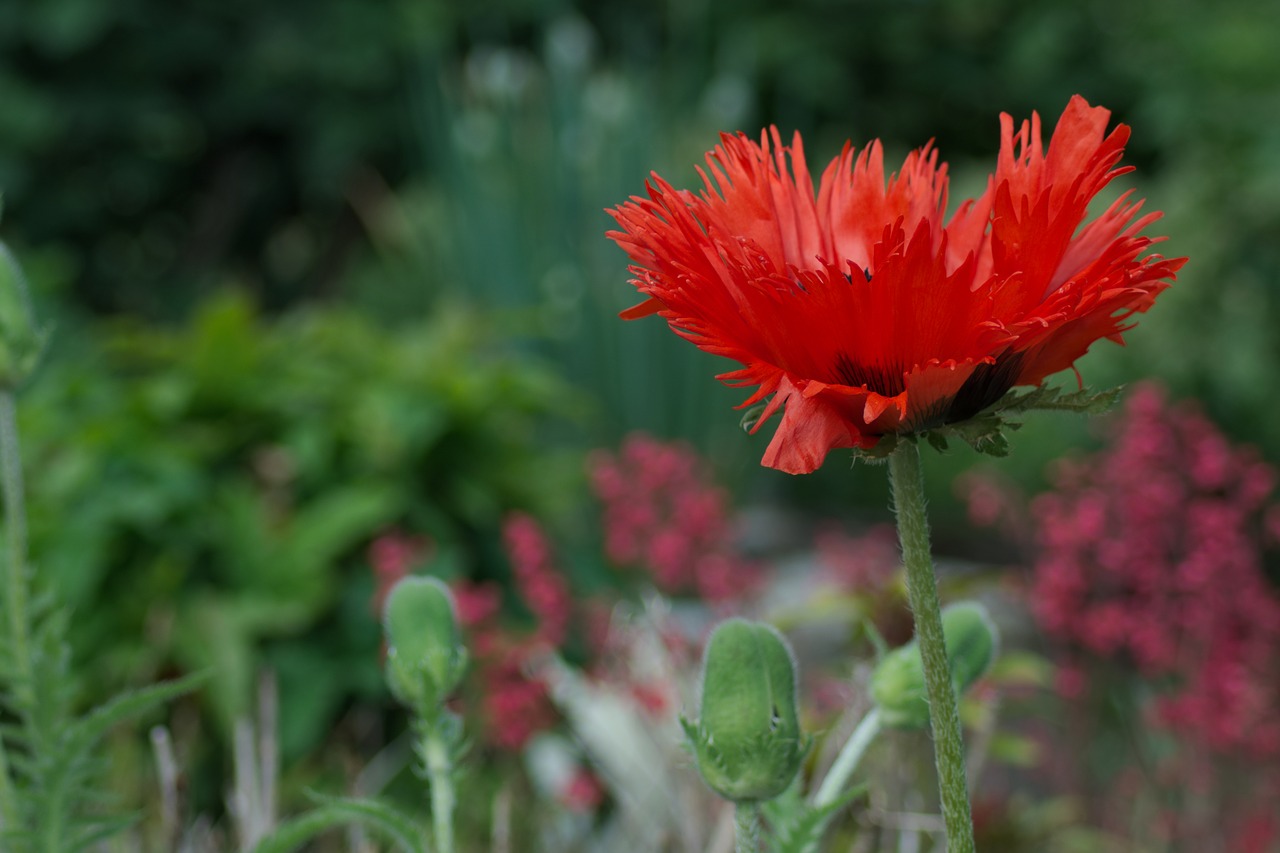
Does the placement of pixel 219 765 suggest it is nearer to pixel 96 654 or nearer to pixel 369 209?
pixel 96 654

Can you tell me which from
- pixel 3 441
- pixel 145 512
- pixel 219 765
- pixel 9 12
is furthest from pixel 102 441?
pixel 9 12

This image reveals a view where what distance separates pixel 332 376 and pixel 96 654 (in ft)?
1.86

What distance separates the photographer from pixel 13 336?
2.22 ft

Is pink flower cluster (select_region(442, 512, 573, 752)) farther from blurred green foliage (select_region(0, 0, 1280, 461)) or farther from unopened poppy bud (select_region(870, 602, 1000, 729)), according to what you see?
blurred green foliage (select_region(0, 0, 1280, 461))

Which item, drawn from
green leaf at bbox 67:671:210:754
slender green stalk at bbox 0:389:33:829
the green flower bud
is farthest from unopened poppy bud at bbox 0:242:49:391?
the green flower bud

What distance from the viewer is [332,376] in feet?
6.77

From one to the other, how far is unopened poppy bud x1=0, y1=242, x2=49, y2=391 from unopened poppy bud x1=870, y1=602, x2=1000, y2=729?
493mm

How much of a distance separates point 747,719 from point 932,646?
0.11 m

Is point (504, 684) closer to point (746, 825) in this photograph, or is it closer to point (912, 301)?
point (746, 825)

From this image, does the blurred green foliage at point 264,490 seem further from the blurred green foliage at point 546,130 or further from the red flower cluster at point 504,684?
the blurred green foliage at point 546,130

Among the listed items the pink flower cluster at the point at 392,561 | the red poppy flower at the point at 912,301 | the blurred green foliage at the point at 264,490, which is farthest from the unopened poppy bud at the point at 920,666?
the blurred green foliage at the point at 264,490

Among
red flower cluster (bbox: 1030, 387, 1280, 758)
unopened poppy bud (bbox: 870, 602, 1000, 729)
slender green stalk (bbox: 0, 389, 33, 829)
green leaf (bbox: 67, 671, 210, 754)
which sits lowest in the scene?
red flower cluster (bbox: 1030, 387, 1280, 758)

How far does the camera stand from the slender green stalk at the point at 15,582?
0.66m

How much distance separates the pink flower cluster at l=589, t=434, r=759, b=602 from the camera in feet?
4.94
